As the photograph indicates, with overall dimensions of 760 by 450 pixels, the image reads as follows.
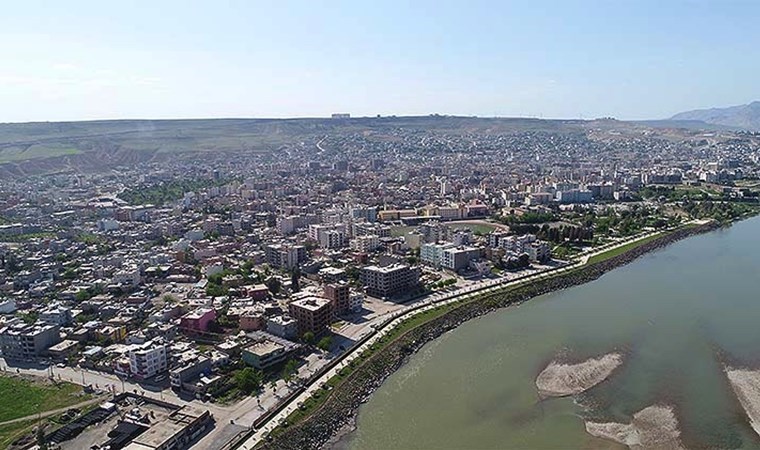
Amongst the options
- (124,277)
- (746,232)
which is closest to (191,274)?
(124,277)

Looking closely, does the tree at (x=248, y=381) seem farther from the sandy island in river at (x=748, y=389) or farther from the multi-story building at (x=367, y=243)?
the multi-story building at (x=367, y=243)

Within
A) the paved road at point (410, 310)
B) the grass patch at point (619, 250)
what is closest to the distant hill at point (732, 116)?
the grass patch at point (619, 250)

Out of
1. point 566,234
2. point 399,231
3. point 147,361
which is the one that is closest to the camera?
point 147,361

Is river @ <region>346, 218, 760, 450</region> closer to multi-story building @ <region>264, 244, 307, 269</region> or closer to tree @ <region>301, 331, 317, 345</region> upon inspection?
tree @ <region>301, 331, 317, 345</region>

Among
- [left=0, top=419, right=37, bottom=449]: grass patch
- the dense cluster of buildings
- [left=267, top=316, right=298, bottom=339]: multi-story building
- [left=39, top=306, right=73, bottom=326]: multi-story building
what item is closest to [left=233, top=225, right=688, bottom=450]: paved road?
the dense cluster of buildings

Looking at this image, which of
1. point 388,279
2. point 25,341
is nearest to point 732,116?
point 388,279

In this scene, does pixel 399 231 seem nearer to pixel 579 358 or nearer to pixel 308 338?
pixel 308 338
